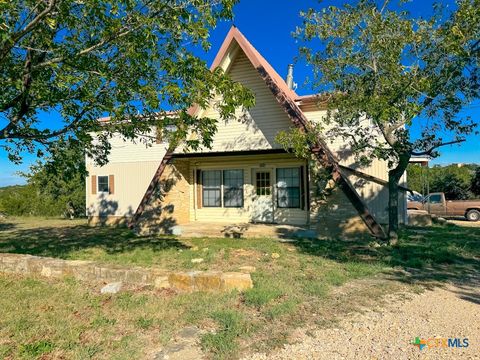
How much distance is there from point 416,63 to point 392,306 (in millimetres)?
6086

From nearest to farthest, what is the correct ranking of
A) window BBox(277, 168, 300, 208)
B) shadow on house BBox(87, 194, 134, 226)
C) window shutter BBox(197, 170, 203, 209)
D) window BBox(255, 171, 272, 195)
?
window BBox(277, 168, 300, 208) → window BBox(255, 171, 272, 195) → window shutter BBox(197, 170, 203, 209) → shadow on house BBox(87, 194, 134, 226)

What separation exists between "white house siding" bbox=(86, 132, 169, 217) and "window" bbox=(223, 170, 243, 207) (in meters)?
4.46

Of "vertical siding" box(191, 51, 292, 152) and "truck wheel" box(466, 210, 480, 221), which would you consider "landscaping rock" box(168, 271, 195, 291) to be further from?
"truck wheel" box(466, 210, 480, 221)

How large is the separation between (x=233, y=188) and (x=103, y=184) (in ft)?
26.7

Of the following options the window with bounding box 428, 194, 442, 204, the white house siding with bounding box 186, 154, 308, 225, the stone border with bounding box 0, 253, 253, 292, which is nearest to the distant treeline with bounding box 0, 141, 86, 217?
the white house siding with bounding box 186, 154, 308, 225

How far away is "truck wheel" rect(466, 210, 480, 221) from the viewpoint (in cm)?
2069

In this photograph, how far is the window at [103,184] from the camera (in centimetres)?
1908

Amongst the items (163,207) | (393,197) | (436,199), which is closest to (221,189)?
(163,207)

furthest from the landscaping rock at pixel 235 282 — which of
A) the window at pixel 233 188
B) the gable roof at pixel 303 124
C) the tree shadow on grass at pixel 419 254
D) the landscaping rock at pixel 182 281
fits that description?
the window at pixel 233 188

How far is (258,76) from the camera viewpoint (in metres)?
13.1

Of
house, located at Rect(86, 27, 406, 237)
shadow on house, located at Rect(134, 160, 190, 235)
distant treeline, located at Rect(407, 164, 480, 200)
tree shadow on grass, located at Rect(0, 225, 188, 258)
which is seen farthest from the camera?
distant treeline, located at Rect(407, 164, 480, 200)

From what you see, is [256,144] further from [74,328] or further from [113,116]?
[74,328]

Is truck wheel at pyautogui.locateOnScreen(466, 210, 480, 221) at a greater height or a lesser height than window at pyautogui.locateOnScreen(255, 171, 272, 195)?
lesser

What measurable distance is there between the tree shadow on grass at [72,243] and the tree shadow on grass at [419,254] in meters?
4.57
